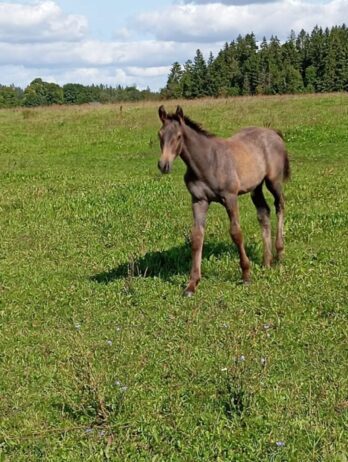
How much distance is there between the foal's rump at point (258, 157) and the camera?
29.9ft

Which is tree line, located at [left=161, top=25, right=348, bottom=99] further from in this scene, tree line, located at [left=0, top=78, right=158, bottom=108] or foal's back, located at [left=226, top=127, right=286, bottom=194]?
foal's back, located at [left=226, top=127, right=286, bottom=194]

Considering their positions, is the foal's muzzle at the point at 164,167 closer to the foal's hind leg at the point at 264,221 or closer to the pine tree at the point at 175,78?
the foal's hind leg at the point at 264,221

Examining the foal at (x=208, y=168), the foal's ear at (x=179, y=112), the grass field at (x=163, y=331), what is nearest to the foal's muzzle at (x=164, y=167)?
the foal at (x=208, y=168)

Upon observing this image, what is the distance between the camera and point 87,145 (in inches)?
1021

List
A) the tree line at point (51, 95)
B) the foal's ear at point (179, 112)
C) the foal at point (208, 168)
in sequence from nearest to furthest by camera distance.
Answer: the foal's ear at point (179, 112)
the foal at point (208, 168)
the tree line at point (51, 95)

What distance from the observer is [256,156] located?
373 inches

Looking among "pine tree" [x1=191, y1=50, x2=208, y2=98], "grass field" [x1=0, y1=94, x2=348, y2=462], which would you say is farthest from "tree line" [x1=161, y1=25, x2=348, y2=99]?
"grass field" [x1=0, y1=94, x2=348, y2=462]

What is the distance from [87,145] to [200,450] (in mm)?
22166

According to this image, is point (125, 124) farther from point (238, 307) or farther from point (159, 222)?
point (238, 307)

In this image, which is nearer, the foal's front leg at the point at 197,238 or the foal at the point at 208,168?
the foal at the point at 208,168

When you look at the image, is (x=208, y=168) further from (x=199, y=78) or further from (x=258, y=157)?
(x=199, y=78)

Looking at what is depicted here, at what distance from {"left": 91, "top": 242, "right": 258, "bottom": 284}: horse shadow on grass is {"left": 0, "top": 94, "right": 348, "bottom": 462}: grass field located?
37 mm

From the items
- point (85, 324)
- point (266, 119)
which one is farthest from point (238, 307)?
point (266, 119)

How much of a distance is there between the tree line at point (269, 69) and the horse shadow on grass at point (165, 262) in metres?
85.6
